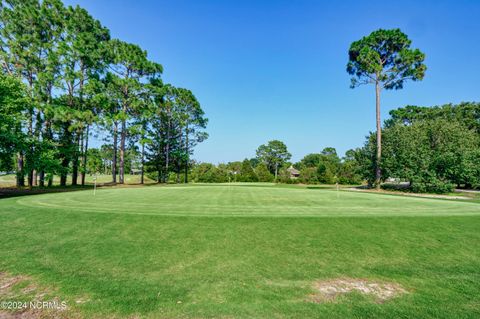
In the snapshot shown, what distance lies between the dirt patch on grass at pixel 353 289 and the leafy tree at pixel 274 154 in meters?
71.3

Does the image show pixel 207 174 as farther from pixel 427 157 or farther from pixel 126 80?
pixel 427 157

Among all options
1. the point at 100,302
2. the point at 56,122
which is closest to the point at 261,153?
the point at 56,122

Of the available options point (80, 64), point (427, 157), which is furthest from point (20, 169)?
point (427, 157)

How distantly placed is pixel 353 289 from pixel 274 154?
73132 mm

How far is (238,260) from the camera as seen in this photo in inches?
203

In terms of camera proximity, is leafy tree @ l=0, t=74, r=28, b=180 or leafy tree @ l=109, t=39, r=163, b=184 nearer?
leafy tree @ l=0, t=74, r=28, b=180

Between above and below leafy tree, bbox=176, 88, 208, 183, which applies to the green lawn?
below

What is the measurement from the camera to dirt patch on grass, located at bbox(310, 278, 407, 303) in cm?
378

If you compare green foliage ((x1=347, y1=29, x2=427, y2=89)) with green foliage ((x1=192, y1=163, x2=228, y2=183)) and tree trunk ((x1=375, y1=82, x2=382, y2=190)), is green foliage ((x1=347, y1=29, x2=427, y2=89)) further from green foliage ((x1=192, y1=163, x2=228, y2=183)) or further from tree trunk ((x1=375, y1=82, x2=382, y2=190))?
green foliage ((x1=192, y1=163, x2=228, y2=183))

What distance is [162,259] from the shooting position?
513cm

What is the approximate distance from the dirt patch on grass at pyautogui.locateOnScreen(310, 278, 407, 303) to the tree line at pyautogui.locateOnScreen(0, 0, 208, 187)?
874 inches

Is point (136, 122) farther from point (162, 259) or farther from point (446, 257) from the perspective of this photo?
point (446, 257)

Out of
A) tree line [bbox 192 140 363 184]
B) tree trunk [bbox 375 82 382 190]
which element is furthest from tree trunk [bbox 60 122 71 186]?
tree trunk [bbox 375 82 382 190]

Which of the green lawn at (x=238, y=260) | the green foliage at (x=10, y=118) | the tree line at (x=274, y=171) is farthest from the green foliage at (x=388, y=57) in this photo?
the green foliage at (x=10, y=118)
